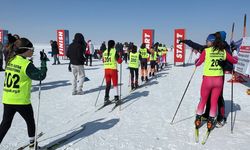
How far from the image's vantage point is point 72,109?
7.31 m

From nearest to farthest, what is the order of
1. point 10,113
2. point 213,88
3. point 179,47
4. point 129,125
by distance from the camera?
1. point 10,113
2. point 213,88
3. point 129,125
4. point 179,47

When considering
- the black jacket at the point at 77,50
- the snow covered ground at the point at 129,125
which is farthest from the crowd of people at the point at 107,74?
the black jacket at the point at 77,50

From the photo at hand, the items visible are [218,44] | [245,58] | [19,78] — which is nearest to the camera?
[19,78]

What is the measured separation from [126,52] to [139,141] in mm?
20461

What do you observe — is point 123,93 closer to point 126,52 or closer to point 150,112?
point 150,112

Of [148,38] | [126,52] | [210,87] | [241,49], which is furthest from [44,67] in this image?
[126,52]

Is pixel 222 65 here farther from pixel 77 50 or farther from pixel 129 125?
pixel 77 50

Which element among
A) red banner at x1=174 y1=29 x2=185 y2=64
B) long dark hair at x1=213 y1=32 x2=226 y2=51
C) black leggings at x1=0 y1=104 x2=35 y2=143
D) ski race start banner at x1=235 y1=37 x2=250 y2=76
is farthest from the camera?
red banner at x1=174 y1=29 x2=185 y2=64

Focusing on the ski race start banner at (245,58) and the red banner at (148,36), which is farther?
the red banner at (148,36)

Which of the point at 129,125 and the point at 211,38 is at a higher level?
the point at 211,38

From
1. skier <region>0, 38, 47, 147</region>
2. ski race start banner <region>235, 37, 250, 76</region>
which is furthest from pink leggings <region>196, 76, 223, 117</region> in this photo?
ski race start banner <region>235, 37, 250, 76</region>

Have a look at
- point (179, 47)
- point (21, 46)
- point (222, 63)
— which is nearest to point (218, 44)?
point (222, 63)

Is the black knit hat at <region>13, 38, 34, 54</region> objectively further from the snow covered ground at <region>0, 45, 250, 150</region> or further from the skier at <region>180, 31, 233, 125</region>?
the skier at <region>180, 31, 233, 125</region>

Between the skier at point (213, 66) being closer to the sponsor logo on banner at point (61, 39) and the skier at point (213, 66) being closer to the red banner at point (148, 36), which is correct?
the red banner at point (148, 36)
